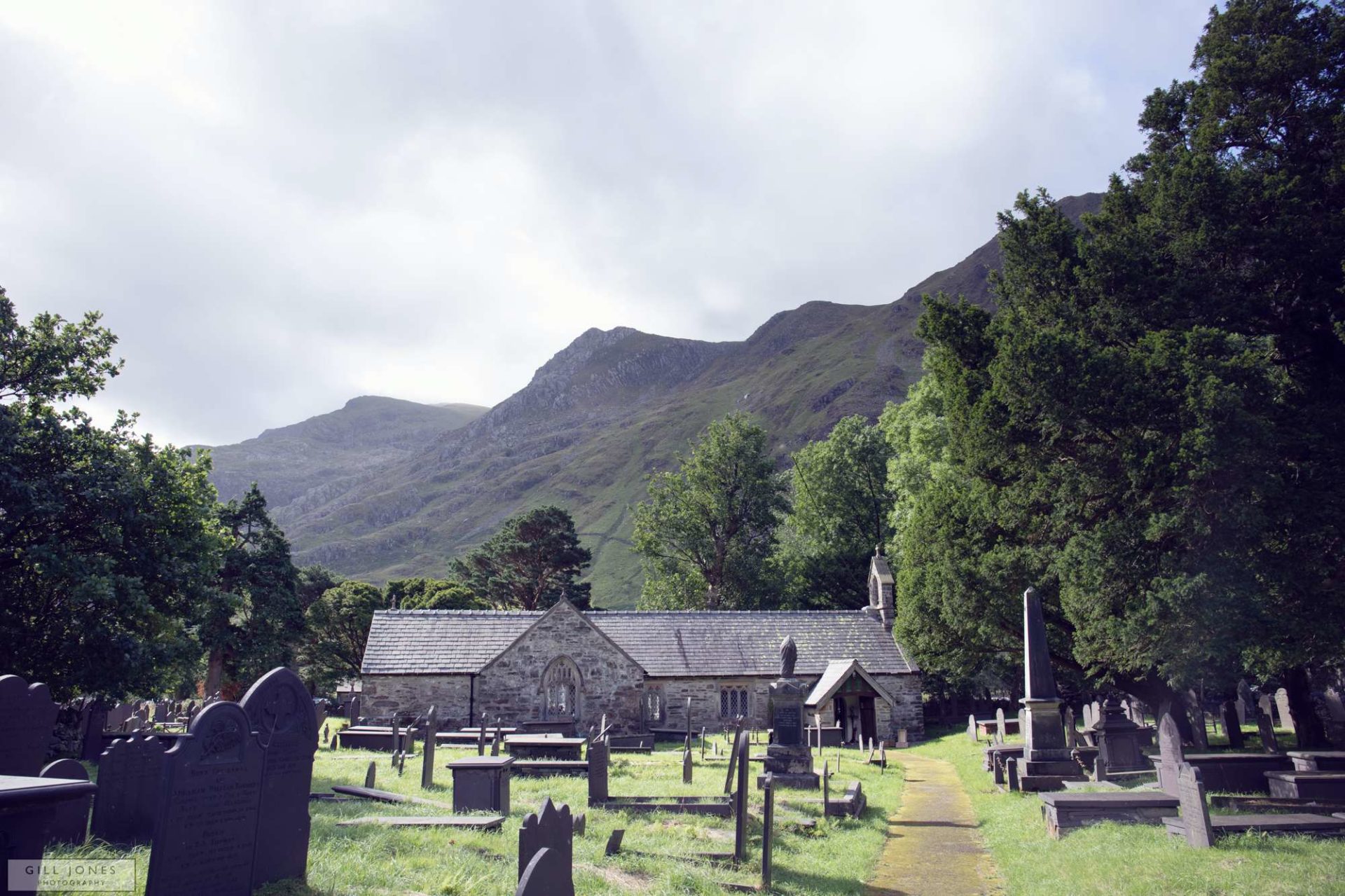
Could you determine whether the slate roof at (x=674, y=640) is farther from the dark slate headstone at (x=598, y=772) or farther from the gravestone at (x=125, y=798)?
the gravestone at (x=125, y=798)

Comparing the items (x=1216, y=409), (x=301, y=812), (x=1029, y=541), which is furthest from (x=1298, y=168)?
(x=301, y=812)

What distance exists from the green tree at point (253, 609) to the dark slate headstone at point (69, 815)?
117 ft

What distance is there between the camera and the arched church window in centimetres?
3008

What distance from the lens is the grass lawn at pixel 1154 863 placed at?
29.2 feet

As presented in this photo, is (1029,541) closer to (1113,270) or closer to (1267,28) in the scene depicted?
(1113,270)

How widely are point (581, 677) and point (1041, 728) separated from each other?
17402 mm

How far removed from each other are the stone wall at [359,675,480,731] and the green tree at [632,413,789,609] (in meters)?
20.8

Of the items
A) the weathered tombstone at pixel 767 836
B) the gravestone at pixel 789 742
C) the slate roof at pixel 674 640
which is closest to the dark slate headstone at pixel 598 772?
the weathered tombstone at pixel 767 836

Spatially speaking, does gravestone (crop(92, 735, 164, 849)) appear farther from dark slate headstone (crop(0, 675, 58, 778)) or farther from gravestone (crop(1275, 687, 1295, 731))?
gravestone (crop(1275, 687, 1295, 731))

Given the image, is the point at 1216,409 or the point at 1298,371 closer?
the point at 1216,409

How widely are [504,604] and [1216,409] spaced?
5193cm

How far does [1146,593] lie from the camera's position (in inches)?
619

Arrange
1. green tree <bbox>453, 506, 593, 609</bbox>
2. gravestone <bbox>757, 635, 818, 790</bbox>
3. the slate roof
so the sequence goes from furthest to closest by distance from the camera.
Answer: green tree <bbox>453, 506, 593, 609</bbox> → the slate roof → gravestone <bbox>757, 635, 818, 790</bbox>

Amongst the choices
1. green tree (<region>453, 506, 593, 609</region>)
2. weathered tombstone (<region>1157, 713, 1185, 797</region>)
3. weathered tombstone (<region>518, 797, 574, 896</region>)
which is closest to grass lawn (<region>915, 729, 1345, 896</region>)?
weathered tombstone (<region>1157, 713, 1185, 797</region>)
